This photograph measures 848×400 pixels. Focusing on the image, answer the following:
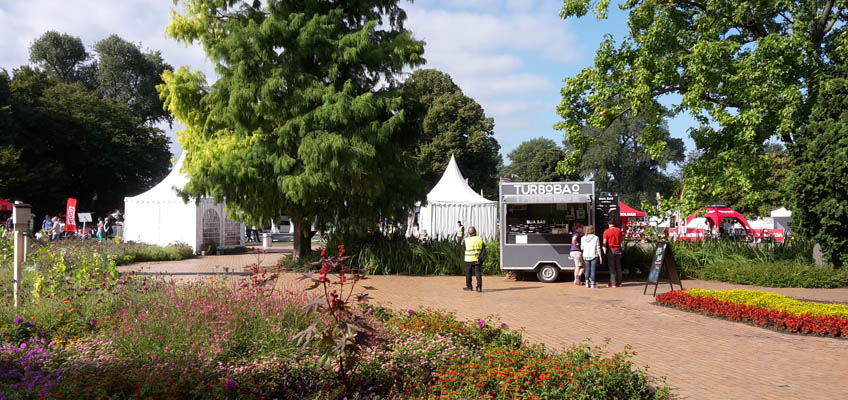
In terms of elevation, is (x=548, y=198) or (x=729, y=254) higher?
(x=548, y=198)

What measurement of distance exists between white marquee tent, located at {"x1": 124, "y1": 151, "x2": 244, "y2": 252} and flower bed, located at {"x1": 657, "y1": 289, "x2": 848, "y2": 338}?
62.0 feet

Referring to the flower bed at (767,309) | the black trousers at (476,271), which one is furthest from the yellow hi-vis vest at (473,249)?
the flower bed at (767,309)

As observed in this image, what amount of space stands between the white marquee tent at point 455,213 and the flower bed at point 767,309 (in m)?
15.8

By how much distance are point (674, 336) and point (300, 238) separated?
1269cm

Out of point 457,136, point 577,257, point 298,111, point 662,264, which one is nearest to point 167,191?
point 298,111

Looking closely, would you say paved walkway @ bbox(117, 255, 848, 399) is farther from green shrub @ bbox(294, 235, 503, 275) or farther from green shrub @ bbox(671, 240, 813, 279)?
green shrub @ bbox(671, 240, 813, 279)

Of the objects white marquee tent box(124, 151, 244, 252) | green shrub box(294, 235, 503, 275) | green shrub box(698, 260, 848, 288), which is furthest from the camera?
white marquee tent box(124, 151, 244, 252)

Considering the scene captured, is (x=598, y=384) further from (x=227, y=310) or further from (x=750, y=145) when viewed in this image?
(x=750, y=145)

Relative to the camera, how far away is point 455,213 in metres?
27.6

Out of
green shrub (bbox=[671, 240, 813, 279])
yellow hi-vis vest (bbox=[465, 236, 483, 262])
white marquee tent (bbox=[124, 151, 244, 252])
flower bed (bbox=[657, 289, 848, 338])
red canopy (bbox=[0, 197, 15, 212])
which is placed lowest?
flower bed (bbox=[657, 289, 848, 338])

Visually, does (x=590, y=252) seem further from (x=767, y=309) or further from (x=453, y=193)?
(x=453, y=193)

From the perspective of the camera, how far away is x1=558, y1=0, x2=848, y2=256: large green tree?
583 inches

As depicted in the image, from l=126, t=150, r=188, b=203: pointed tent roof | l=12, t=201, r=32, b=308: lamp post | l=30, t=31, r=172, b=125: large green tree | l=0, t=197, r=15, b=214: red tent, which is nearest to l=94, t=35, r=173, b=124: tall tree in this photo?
l=30, t=31, r=172, b=125: large green tree

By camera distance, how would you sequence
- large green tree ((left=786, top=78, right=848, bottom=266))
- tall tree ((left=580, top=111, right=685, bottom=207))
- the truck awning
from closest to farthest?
large green tree ((left=786, top=78, right=848, bottom=266)), the truck awning, tall tree ((left=580, top=111, right=685, bottom=207))
